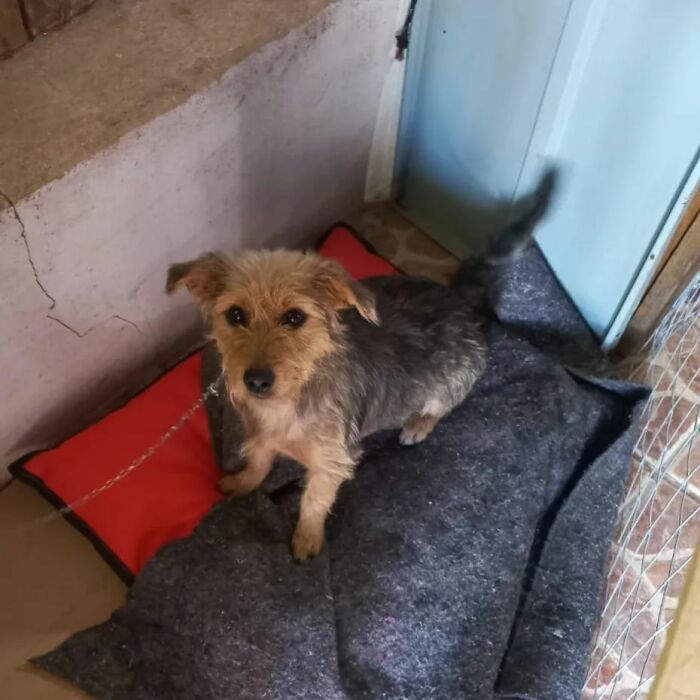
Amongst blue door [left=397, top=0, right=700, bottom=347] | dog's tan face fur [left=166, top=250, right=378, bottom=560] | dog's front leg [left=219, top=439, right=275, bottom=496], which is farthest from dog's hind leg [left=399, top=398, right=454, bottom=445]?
blue door [left=397, top=0, right=700, bottom=347]

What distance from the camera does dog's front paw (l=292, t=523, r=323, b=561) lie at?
2154 mm

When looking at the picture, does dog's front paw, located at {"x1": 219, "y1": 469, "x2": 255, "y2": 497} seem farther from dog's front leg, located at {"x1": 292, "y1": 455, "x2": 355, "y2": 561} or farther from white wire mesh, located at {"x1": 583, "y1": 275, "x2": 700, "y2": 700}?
white wire mesh, located at {"x1": 583, "y1": 275, "x2": 700, "y2": 700}

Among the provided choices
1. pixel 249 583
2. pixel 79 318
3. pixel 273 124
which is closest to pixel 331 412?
pixel 249 583

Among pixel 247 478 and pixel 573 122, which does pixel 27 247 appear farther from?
pixel 573 122

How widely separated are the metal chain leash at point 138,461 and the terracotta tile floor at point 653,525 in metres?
0.96

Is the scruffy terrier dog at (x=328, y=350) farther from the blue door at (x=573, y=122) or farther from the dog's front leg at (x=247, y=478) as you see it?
the blue door at (x=573, y=122)

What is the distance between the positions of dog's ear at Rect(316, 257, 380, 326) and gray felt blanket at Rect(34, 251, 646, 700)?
0.76 metres

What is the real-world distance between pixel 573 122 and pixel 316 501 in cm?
129

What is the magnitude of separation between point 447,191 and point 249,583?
1.57m

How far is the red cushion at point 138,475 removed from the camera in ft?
7.12

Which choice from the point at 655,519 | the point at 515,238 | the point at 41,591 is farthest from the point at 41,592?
the point at 655,519

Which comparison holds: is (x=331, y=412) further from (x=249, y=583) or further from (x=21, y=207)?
(x=21, y=207)

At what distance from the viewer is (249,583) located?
205 cm

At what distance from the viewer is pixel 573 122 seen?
2213 mm
